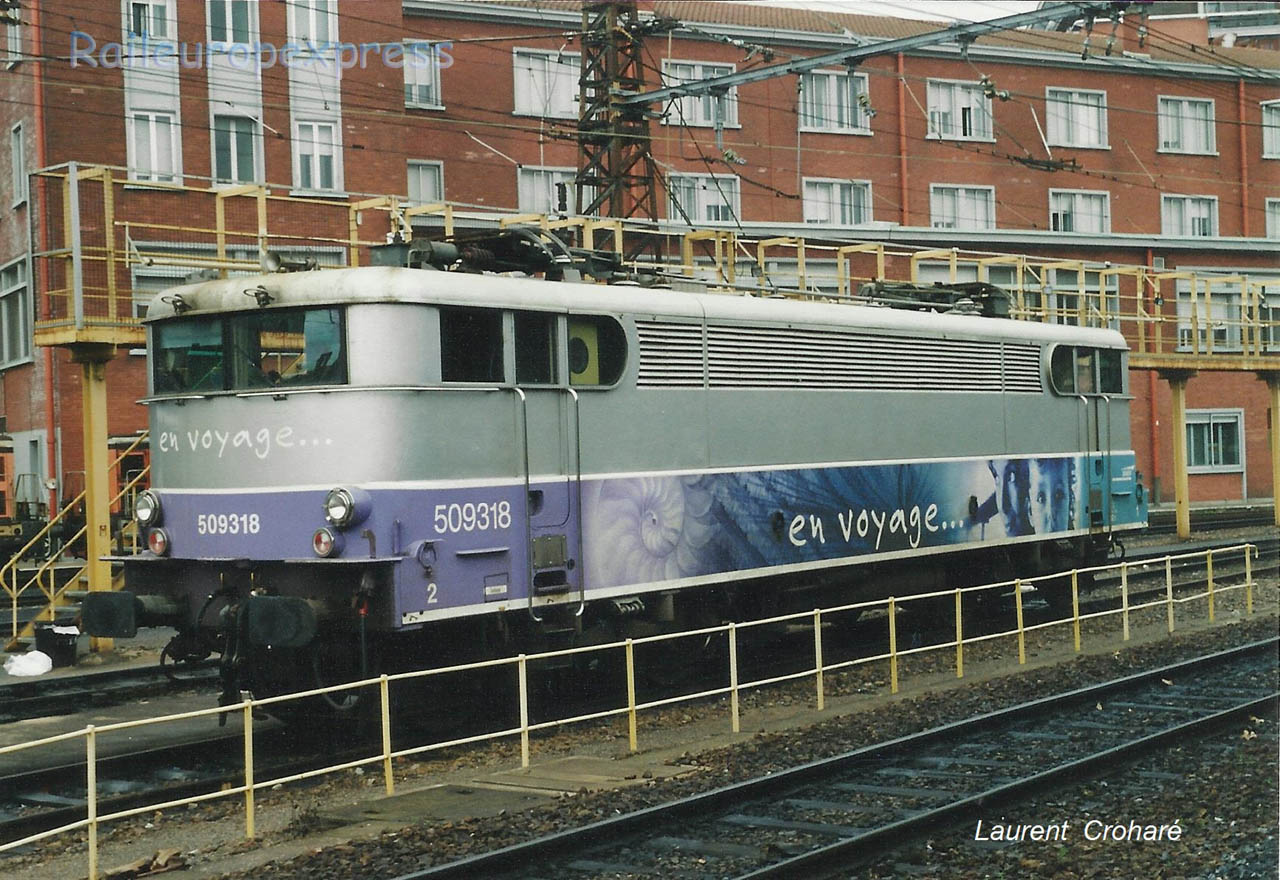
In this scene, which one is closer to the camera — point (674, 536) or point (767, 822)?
point (767, 822)

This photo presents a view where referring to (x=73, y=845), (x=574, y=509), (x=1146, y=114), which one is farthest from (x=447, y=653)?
(x=1146, y=114)

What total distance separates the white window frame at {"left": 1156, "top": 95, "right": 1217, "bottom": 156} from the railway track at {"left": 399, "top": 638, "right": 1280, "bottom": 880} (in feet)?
124

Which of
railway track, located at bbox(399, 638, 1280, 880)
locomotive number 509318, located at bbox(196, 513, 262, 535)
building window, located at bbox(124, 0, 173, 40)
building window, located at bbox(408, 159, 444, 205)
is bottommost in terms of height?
railway track, located at bbox(399, 638, 1280, 880)

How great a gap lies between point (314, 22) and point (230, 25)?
6.34 feet

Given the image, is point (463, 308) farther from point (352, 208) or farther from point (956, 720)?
point (352, 208)

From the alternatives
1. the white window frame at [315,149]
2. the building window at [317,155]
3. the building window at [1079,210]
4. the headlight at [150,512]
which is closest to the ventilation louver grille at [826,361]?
the headlight at [150,512]

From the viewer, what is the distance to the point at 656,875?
28.6 feet

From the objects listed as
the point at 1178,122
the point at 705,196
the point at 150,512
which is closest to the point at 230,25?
the point at 705,196

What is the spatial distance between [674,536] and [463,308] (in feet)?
9.81

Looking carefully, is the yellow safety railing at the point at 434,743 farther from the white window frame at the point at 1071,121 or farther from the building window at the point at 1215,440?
the white window frame at the point at 1071,121

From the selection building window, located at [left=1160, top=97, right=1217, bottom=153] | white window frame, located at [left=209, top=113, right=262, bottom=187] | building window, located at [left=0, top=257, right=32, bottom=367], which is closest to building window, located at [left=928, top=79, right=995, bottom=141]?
building window, located at [left=1160, top=97, right=1217, bottom=153]

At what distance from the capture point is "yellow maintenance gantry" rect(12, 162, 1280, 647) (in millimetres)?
17078

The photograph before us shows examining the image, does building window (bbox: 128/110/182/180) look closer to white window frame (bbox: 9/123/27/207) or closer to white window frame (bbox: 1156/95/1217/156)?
white window frame (bbox: 9/123/27/207)

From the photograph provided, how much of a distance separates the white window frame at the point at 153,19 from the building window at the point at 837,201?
18.3 m
